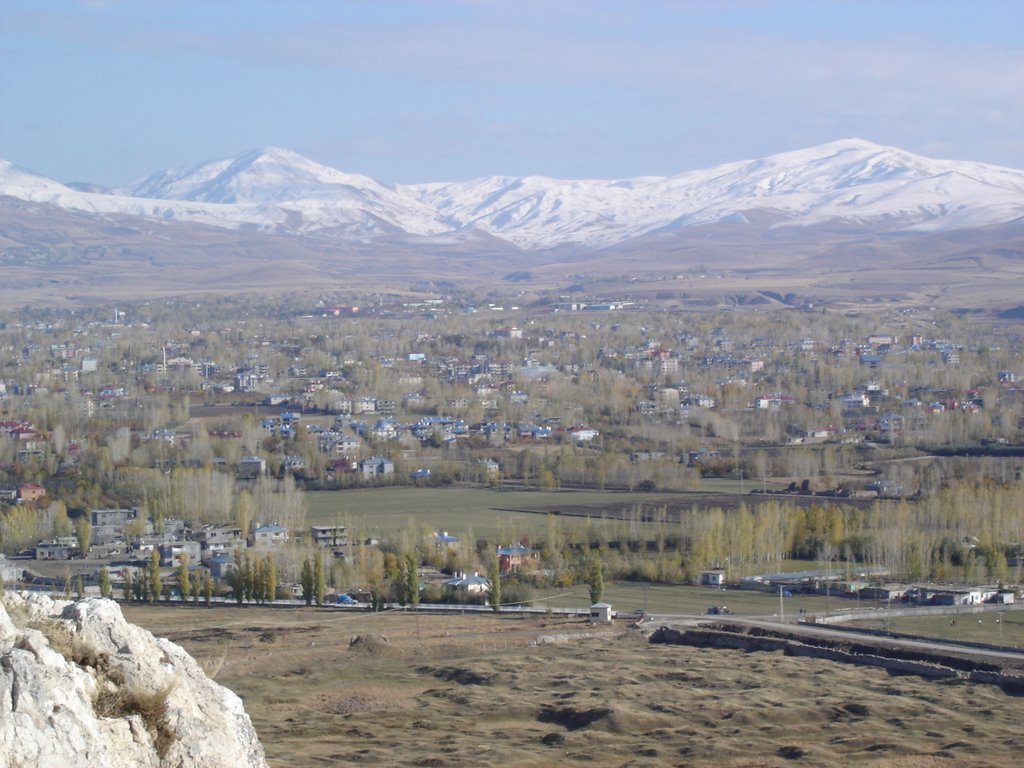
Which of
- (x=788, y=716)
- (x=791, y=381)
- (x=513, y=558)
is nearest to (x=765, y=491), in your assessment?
(x=513, y=558)

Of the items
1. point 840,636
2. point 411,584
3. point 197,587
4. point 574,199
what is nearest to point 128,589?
point 197,587

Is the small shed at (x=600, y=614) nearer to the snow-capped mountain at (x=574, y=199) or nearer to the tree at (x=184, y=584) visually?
the tree at (x=184, y=584)

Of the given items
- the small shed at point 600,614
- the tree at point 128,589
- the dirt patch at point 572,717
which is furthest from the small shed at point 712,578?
the dirt patch at point 572,717

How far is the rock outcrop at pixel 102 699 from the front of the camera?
367cm

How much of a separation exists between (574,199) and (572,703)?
449ft

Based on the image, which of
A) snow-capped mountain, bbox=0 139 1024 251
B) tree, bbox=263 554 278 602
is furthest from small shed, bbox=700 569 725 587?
snow-capped mountain, bbox=0 139 1024 251

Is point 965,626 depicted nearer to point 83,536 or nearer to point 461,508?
point 461,508

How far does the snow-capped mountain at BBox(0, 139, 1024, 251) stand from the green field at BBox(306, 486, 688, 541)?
87.0 metres

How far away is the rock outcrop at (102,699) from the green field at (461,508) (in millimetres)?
16595

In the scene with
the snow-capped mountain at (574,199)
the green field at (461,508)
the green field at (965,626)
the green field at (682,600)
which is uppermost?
the snow-capped mountain at (574,199)

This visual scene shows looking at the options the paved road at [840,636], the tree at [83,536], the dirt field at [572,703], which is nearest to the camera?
the dirt field at [572,703]

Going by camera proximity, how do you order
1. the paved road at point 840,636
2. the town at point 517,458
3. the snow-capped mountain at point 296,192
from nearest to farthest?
the paved road at point 840,636 < the town at point 517,458 < the snow-capped mountain at point 296,192

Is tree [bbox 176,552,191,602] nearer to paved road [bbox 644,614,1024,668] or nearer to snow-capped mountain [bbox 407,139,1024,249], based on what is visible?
paved road [bbox 644,614,1024,668]

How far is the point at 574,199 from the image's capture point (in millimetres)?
147000
